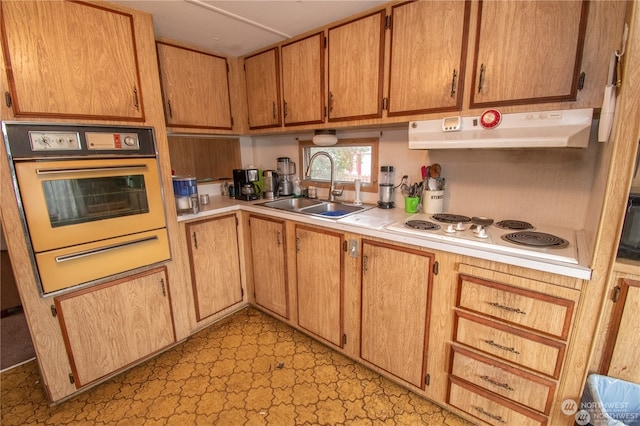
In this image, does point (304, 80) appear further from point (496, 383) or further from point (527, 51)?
point (496, 383)

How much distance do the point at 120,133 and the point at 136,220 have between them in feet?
1.75

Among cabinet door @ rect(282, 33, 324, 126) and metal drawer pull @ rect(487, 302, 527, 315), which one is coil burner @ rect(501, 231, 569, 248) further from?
cabinet door @ rect(282, 33, 324, 126)

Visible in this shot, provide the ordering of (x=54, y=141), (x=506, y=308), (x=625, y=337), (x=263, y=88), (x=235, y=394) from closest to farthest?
1. (x=625, y=337)
2. (x=506, y=308)
3. (x=54, y=141)
4. (x=235, y=394)
5. (x=263, y=88)

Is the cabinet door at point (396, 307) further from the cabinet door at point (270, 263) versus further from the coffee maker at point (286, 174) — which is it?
the coffee maker at point (286, 174)

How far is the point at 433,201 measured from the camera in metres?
1.86

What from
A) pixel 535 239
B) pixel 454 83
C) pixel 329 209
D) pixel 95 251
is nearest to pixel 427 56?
pixel 454 83

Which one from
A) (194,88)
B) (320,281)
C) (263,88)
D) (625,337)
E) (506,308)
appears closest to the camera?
(625,337)

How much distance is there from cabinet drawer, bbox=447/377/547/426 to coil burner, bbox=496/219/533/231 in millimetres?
839

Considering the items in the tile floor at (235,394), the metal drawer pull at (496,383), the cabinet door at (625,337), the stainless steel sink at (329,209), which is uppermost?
the stainless steel sink at (329,209)

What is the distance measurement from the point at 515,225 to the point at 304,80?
1.69m

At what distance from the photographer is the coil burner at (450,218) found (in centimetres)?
166

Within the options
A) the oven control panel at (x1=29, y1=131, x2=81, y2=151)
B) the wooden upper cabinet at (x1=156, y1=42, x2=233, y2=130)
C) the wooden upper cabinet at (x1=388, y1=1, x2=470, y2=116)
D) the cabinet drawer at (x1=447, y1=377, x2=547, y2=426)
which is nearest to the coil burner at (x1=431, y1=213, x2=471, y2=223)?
the wooden upper cabinet at (x1=388, y1=1, x2=470, y2=116)

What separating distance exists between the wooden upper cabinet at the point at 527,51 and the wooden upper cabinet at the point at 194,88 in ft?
6.43

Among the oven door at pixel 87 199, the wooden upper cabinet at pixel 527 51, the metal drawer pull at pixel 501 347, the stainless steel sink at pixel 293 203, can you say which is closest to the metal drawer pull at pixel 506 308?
the metal drawer pull at pixel 501 347
